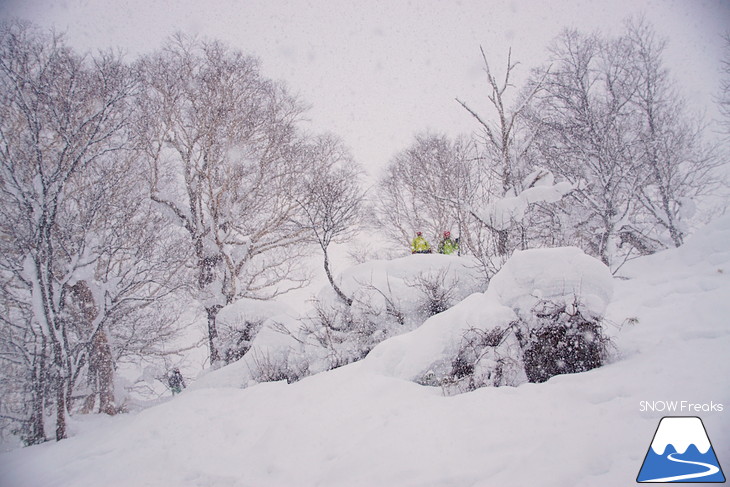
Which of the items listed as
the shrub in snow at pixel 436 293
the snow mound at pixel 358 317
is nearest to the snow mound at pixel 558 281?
the shrub in snow at pixel 436 293

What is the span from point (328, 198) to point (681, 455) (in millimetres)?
5402

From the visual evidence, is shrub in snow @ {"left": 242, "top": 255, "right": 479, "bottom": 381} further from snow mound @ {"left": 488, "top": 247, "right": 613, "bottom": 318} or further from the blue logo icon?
the blue logo icon

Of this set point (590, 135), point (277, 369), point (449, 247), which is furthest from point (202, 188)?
point (590, 135)

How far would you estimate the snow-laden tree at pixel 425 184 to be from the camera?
34.3ft

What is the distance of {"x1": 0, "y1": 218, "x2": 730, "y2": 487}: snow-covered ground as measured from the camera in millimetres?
1720

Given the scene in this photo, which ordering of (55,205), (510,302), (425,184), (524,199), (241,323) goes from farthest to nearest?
(425,184) → (241,323) → (524,199) → (55,205) → (510,302)

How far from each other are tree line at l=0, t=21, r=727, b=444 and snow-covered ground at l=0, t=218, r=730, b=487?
6.30 ft

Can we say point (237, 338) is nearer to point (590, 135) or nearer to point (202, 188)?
point (202, 188)

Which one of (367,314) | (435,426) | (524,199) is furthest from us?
(367,314)

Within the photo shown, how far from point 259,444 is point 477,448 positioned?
1.89 m

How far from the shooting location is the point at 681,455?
1.58 meters

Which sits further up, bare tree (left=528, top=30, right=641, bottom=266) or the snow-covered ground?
bare tree (left=528, top=30, right=641, bottom=266)

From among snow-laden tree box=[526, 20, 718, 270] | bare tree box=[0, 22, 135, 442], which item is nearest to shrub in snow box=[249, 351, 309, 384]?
bare tree box=[0, 22, 135, 442]

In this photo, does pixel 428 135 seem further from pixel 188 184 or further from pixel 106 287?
pixel 106 287
